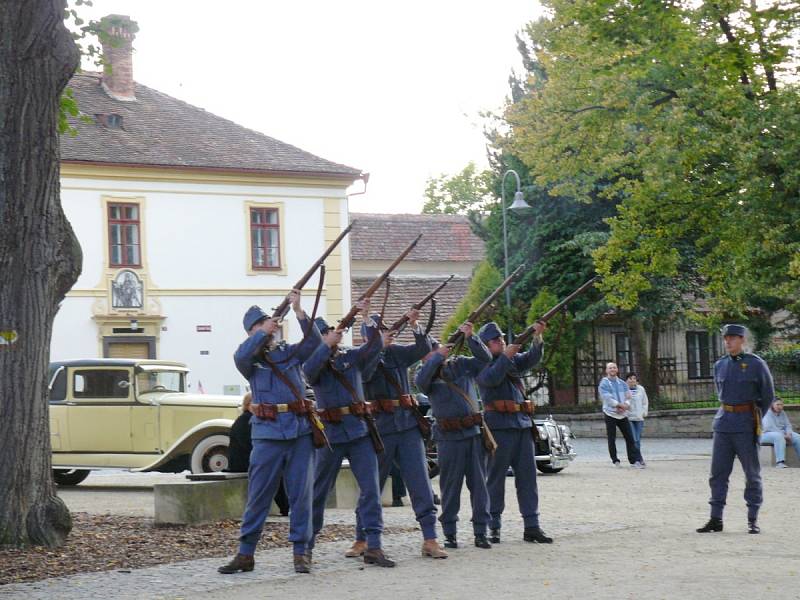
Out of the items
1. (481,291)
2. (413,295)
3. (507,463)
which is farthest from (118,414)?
(413,295)

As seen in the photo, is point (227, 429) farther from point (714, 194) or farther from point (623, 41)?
point (714, 194)

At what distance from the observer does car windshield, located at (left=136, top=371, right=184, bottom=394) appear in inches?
816

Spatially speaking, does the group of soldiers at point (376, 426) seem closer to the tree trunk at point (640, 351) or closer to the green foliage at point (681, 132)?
the green foliage at point (681, 132)

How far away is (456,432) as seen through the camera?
12133 millimetres

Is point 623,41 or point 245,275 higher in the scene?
point 623,41

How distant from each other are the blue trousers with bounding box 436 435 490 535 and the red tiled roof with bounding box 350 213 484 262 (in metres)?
40.9

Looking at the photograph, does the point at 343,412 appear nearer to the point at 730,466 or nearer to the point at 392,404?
the point at 392,404

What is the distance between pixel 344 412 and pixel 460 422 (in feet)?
4.33

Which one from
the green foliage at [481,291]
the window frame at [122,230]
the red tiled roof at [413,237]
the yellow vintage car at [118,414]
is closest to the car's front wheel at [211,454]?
the yellow vintage car at [118,414]

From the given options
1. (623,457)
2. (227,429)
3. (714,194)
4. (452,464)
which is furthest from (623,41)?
(452,464)

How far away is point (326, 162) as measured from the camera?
40.4 meters

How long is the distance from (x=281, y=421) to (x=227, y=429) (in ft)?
29.9

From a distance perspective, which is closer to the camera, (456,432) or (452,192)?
(456,432)

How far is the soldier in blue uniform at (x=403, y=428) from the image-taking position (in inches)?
444
